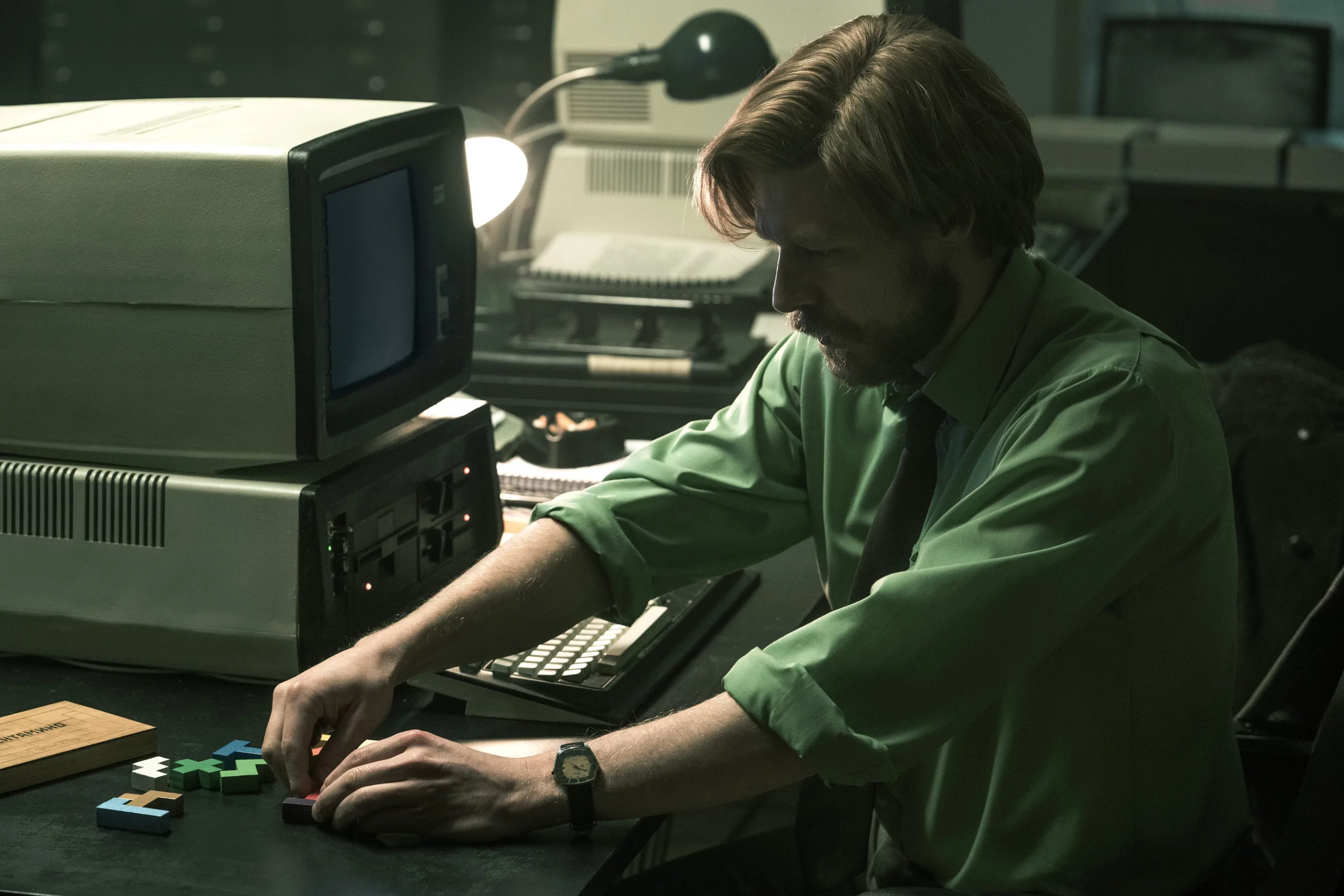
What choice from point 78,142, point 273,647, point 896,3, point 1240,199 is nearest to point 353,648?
point 273,647

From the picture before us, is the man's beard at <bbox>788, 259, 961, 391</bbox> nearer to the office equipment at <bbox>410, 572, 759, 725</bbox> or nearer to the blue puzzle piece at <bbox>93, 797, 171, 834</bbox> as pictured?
the office equipment at <bbox>410, 572, 759, 725</bbox>

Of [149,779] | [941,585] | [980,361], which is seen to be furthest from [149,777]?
[980,361]

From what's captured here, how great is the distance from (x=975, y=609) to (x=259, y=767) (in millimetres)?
546

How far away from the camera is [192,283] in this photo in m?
1.24

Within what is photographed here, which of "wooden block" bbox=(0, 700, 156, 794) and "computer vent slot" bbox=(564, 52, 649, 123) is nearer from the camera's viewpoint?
"wooden block" bbox=(0, 700, 156, 794)

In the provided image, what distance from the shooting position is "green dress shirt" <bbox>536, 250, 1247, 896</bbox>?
102cm

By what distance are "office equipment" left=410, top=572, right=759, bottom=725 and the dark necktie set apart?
17 centimetres

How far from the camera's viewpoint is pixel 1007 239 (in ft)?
4.00

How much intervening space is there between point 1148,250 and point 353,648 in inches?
105

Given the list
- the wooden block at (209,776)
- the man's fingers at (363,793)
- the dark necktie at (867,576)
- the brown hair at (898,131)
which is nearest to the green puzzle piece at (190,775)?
the wooden block at (209,776)

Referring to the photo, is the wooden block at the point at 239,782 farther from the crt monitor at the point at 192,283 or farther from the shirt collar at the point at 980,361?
the shirt collar at the point at 980,361

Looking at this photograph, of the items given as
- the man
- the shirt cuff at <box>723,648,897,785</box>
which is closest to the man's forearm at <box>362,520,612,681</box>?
the man

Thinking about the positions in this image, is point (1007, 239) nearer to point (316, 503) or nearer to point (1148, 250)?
point (316, 503)

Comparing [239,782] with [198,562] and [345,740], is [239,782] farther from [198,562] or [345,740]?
[198,562]
